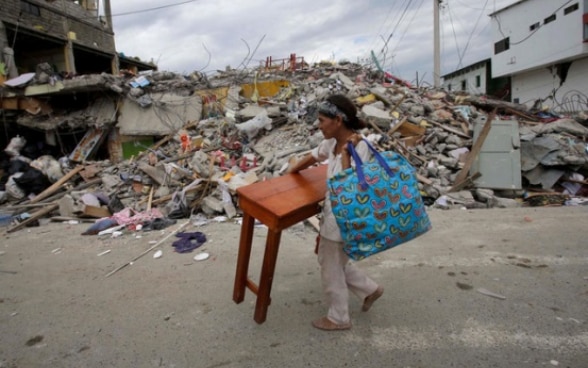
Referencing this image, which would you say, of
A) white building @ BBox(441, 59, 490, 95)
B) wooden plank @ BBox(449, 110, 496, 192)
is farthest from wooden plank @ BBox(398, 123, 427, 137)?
white building @ BBox(441, 59, 490, 95)

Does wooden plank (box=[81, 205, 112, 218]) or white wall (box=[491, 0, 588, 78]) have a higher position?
white wall (box=[491, 0, 588, 78])

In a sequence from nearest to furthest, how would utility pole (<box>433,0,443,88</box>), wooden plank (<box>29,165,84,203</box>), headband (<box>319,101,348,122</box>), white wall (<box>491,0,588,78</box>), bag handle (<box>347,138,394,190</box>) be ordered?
bag handle (<box>347,138,394,190</box>) → headband (<box>319,101,348,122</box>) → wooden plank (<box>29,165,84,203</box>) → utility pole (<box>433,0,443,88</box>) → white wall (<box>491,0,588,78</box>)

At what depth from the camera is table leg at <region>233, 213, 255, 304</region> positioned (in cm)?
245

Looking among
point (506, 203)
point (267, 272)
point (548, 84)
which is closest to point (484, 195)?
point (506, 203)

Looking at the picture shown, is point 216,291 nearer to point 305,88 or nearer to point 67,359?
point 67,359

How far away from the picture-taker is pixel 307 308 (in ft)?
8.59

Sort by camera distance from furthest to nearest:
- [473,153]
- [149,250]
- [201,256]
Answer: [473,153], [149,250], [201,256]

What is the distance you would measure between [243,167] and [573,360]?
6306 mm

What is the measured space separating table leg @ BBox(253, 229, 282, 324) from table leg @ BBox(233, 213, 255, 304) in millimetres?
278

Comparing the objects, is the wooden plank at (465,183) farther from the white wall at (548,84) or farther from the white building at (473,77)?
the white building at (473,77)

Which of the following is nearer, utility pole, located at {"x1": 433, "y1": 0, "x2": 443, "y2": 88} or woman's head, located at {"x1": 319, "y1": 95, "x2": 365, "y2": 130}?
woman's head, located at {"x1": 319, "y1": 95, "x2": 365, "y2": 130}

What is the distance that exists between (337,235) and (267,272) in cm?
52

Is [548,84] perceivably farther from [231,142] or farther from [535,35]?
[231,142]

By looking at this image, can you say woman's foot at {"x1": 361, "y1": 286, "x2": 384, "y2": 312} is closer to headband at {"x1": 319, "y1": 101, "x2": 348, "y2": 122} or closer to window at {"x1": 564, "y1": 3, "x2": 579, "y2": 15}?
headband at {"x1": 319, "y1": 101, "x2": 348, "y2": 122}
